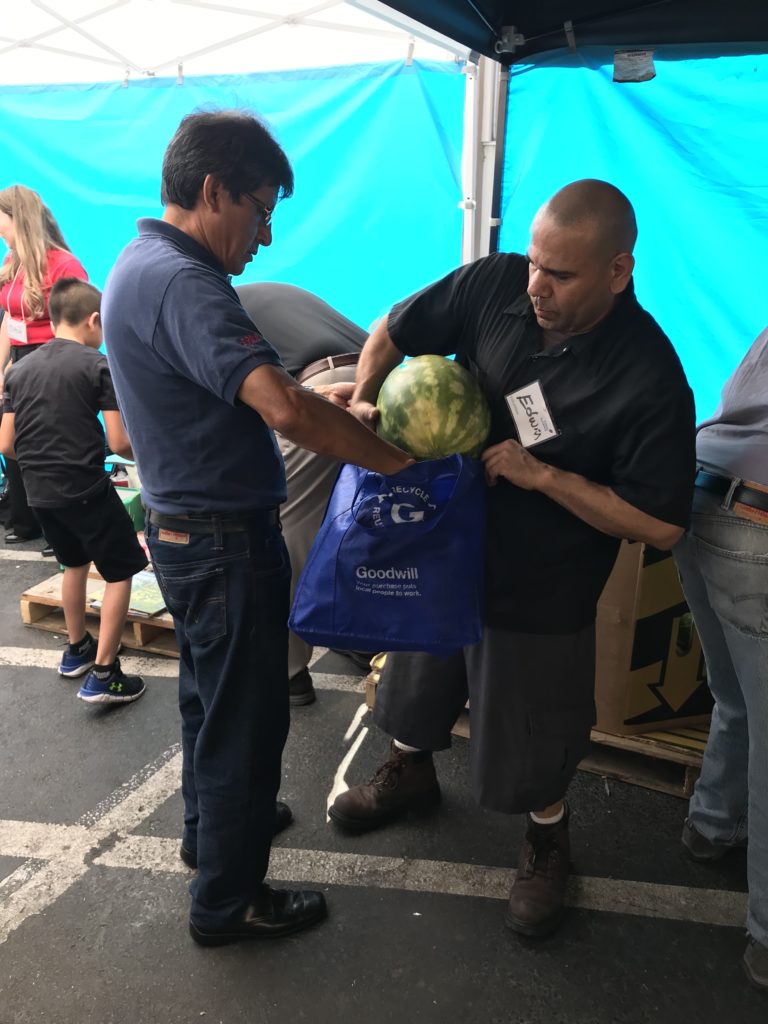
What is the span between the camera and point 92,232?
5.71 meters

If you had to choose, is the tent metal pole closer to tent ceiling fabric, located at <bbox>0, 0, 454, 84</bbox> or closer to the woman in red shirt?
tent ceiling fabric, located at <bbox>0, 0, 454, 84</bbox>

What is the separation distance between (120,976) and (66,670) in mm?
1870

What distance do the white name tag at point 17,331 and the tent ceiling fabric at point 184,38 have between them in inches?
76.8

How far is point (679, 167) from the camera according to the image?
329 centimetres

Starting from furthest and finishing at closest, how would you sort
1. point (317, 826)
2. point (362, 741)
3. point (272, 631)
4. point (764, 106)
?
point (362, 741) < point (764, 106) < point (317, 826) < point (272, 631)

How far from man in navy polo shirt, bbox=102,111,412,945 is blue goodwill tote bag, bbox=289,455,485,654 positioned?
10cm

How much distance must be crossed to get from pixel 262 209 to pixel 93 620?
9.69 ft

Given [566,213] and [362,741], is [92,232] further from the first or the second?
[566,213]

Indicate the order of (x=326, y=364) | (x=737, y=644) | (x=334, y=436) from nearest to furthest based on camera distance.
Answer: (x=334, y=436)
(x=737, y=644)
(x=326, y=364)

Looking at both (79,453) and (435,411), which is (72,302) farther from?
(435,411)

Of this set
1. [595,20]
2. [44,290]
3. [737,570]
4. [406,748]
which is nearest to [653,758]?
[406,748]

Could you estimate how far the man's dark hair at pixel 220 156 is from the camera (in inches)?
67.9

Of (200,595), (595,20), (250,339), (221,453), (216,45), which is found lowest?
(200,595)

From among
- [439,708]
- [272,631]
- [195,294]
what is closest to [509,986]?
[439,708]
